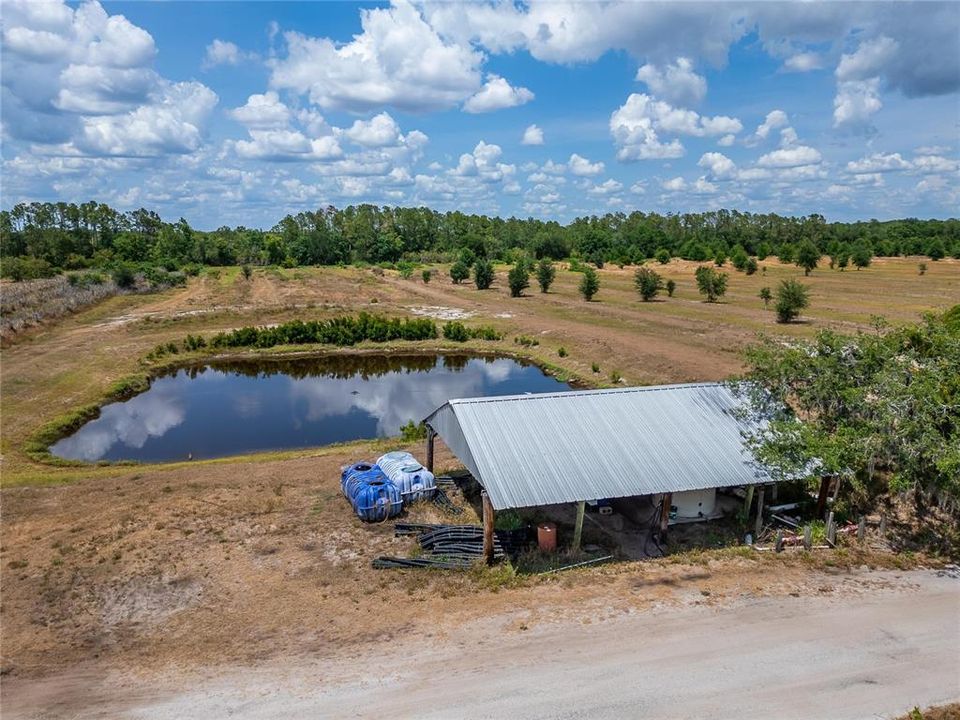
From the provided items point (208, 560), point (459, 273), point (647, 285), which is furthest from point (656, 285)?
point (208, 560)

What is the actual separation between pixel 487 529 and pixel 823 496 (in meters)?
10.5

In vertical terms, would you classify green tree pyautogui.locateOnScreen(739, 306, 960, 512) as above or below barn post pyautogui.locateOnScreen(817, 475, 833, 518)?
above

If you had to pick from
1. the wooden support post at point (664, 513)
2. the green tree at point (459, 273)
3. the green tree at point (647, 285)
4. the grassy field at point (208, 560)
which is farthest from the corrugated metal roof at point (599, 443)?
the green tree at point (459, 273)

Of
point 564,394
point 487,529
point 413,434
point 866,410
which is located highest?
point 866,410

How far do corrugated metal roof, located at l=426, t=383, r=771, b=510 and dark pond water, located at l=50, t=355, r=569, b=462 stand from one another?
14.4 metres

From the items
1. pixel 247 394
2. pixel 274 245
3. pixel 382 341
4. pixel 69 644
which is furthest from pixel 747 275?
pixel 69 644

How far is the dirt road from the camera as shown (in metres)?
11.9

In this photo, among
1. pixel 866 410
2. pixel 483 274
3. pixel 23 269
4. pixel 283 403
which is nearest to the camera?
pixel 866 410

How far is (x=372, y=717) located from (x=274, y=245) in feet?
405

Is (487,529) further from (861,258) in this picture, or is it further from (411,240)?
(411,240)

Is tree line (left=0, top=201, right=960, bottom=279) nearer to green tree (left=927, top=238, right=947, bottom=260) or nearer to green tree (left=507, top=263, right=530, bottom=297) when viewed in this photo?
green tree (left=927, top=238, right=947, bottom=260)

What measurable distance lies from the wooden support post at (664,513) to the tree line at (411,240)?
289 feet

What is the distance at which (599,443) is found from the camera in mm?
18234

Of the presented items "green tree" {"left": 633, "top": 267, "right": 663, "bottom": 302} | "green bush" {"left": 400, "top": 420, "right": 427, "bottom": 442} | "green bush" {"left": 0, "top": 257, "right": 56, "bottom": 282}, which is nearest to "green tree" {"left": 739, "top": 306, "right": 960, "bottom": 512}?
"green bush" {"left": 400, "top": 420, "right": 427, "bottom": 442}
